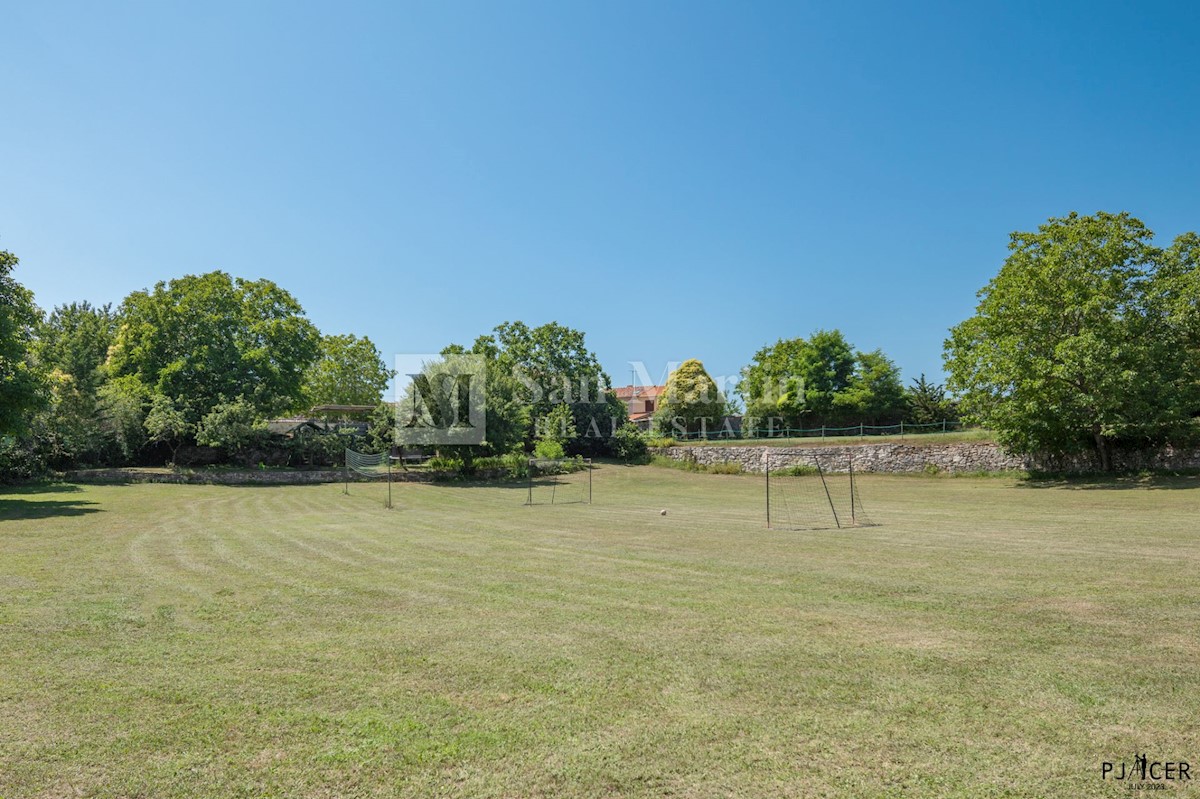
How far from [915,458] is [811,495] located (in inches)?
505

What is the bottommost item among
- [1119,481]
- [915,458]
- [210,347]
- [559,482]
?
[559,482]

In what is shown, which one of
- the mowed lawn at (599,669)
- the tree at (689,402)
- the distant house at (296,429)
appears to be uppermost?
the tree at (689,402)

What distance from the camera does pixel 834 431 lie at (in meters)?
50.2

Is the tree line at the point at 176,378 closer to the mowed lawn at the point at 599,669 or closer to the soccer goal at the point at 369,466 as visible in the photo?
the soccer goal at the point at 369,466

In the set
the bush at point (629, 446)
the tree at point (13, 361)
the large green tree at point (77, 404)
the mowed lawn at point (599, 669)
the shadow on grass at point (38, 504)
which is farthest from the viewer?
the bush at point (629, 446)

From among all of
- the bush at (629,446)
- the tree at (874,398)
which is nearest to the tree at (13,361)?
the bush at (629,446)

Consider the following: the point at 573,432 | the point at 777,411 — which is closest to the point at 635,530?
the point at 573,432

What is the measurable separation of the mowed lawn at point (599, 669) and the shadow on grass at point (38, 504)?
9.03 metres

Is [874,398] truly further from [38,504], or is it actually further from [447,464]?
[38,504]

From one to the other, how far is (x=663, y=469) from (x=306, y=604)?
3984 cm

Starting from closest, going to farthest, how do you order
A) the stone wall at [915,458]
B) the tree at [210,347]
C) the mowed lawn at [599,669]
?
the mowed lawn at [599,669] → the stone wall at [915,458] → the tree at [210,347]

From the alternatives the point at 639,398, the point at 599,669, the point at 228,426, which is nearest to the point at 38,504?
the point at 228,426

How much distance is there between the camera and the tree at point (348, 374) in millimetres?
70062

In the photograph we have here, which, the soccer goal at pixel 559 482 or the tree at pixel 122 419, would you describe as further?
the tree at pixel 122 419
